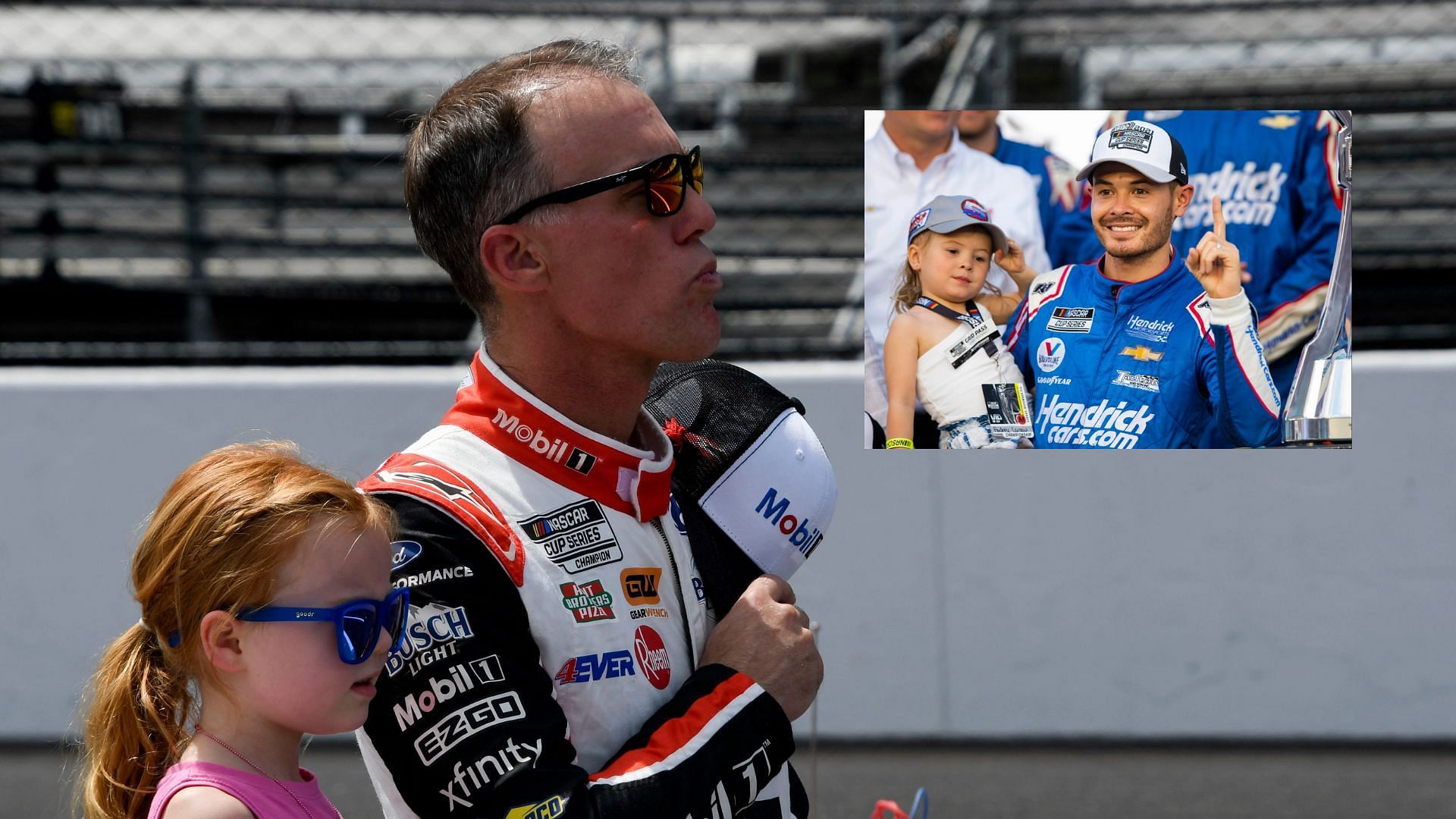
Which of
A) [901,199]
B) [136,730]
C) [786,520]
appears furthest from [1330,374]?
[136,730]

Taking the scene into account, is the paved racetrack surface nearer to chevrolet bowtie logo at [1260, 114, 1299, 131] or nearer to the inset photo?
the inset photo

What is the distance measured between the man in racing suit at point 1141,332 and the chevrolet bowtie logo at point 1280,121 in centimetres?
13

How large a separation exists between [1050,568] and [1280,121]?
3.15m

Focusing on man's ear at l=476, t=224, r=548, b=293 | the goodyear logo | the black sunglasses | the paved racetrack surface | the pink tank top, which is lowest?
the paved racetrack surface

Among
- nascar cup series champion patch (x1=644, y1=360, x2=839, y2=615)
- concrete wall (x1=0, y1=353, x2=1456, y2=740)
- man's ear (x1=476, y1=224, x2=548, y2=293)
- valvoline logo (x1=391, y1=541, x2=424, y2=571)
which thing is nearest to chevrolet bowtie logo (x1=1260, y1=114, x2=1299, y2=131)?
nascar cup series champion patch (x1=644, y1=360, x2=839, y2=615)

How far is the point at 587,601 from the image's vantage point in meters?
1.44

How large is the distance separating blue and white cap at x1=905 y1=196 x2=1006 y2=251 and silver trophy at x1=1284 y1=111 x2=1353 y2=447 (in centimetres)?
42

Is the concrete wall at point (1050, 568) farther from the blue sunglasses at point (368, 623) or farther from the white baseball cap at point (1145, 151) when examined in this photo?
the blue sunglasses at point (368, 623)

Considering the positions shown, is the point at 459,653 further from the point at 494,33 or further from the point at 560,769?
the point at 494,33

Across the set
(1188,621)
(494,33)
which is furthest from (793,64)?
(1188,621)

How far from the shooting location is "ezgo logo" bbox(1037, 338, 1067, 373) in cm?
188

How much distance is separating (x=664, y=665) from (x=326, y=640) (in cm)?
34

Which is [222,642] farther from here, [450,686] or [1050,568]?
[1050,568]

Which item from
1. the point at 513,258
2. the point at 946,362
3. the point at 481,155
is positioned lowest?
the point at 946,362
